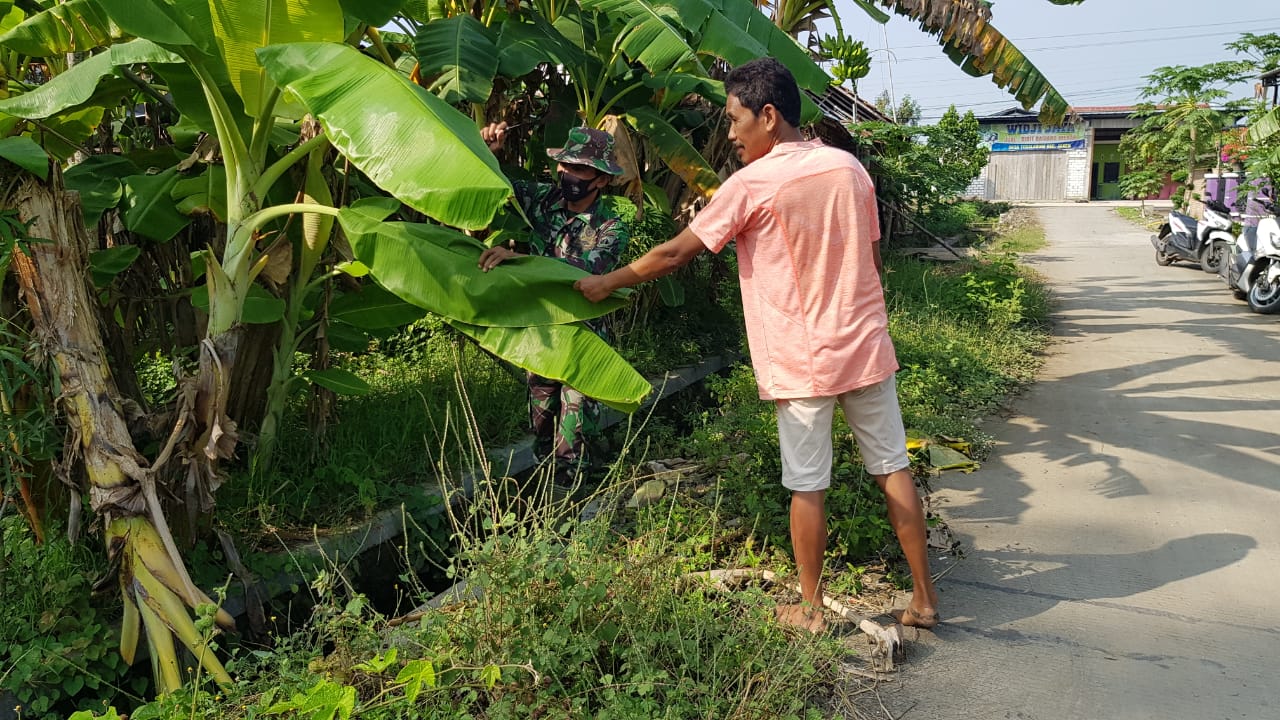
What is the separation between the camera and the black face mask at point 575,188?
14.4ft

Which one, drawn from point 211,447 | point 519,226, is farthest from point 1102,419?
point 211,447

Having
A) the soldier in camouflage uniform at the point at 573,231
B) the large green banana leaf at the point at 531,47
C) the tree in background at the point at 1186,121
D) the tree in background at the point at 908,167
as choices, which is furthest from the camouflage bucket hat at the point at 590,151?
the tree in background at the point at 1186,121

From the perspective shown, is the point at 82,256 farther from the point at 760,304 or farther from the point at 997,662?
the point at 997,662

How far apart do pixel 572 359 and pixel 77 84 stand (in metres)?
2.04

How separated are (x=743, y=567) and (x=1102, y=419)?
4.08 m

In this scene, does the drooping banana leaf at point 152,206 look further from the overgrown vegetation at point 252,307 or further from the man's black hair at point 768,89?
the man's black hair at point 768,89

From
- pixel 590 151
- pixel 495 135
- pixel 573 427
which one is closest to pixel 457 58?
pixel 495 135

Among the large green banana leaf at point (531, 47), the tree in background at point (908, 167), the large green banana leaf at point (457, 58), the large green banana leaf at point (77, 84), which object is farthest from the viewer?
the tree in background at point (908, 167)

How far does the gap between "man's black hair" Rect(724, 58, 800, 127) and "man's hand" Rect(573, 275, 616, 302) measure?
0.80 metres

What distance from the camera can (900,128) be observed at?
15.9 m

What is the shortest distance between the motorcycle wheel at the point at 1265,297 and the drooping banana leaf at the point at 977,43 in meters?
4.84

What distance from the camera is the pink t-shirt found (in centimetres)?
327

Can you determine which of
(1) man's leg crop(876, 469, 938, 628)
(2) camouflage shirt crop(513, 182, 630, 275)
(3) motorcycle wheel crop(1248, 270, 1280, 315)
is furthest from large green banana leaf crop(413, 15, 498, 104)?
(3) motorcycle wheel crop(1248, 270, 1280, 315)

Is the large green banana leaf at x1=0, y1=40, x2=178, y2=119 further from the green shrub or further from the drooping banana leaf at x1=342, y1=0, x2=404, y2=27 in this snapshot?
the green shrub
